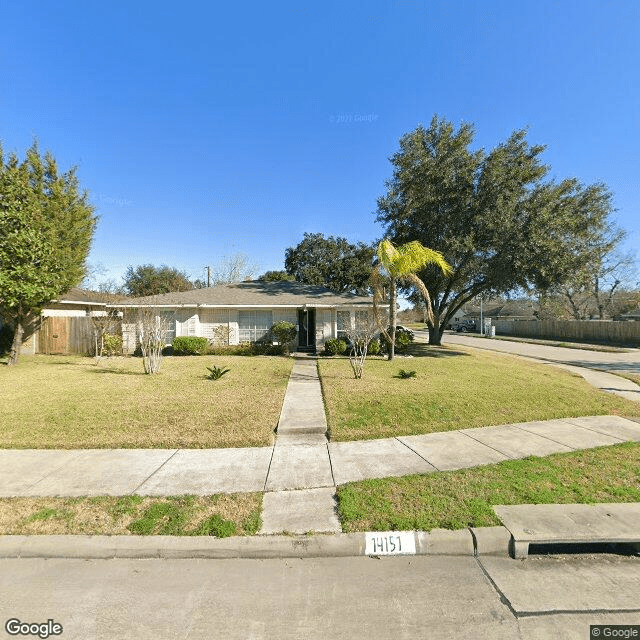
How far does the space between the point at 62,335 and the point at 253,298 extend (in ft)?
30.9

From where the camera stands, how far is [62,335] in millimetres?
16062

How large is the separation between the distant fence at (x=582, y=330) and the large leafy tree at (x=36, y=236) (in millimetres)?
38171

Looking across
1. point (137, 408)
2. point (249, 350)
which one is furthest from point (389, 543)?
point (249, 350)

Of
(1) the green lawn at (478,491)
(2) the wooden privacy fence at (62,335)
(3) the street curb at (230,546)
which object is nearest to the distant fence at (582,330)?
(1) the green lawn at (478,491)

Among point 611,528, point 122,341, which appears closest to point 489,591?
point 611,528

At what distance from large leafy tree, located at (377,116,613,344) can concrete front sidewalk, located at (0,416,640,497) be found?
9048mm

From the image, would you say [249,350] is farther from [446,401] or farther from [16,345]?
[446,401]

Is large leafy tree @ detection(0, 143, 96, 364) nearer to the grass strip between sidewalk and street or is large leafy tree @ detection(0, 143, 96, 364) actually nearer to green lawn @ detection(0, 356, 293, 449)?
green lawn @ detection(0, 356, 293, 449)

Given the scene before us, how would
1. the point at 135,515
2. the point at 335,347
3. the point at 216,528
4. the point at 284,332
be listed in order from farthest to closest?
the point at 284,332 < the point at 335,347 < the point at 135,515 < the point at 216,528

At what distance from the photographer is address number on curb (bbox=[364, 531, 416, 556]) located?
120 inches

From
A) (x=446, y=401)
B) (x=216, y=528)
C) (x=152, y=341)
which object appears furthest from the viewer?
(x=152, y=341)

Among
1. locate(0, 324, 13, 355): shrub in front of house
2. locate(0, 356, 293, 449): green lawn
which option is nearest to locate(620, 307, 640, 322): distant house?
locate(0, 356, 293, 449): green lawn

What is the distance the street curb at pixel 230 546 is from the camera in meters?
Result: 3.04

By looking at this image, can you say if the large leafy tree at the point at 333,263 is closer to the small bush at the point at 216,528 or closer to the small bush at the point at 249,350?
the small bush at the point at 249,350
